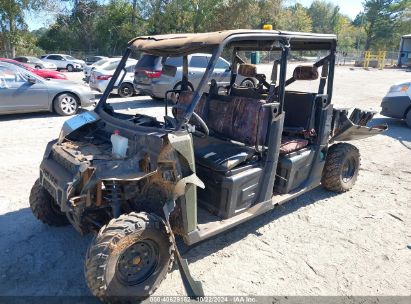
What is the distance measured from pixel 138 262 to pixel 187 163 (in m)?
0.91

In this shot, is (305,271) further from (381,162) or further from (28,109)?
(28,109)

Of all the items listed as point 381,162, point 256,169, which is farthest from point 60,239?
point 381,162

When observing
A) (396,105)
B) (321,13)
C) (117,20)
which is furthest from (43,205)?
(321,13)

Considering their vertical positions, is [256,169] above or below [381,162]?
above

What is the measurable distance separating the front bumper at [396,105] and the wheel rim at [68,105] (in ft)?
26.9

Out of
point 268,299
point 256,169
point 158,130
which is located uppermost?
point 158,130

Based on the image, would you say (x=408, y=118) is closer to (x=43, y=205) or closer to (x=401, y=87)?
(x=401, y=87)

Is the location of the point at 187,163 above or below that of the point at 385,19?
below

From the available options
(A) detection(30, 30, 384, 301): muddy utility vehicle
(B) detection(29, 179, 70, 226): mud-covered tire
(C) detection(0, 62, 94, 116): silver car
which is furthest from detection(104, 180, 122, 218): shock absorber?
(C) detection(0, 62, 94, 116): silver car

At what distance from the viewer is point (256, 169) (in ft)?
11.8

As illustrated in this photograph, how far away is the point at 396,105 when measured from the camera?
29.3 feet

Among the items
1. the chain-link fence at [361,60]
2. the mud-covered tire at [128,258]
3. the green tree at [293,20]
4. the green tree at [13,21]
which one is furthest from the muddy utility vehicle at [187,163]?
the green tree at [293,20]

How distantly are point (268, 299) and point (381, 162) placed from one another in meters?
4.36

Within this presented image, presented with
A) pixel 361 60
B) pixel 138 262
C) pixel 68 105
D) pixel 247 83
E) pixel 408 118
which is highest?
pixel 361 60
